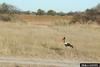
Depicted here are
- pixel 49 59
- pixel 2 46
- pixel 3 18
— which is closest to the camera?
pixel 49 59

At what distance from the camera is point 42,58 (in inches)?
800

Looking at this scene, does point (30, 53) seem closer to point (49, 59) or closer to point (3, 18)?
point (49, 59)

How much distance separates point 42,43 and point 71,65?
23.1 feet

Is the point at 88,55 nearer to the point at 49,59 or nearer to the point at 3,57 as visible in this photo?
the point at 49,59

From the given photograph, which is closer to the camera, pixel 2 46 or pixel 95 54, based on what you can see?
pixel 95 54

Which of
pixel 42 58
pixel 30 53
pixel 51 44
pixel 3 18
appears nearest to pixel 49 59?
pixel 42 58

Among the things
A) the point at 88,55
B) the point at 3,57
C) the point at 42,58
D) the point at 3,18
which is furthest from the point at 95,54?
the point at 3,18

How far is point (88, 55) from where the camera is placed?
2134 centimetres

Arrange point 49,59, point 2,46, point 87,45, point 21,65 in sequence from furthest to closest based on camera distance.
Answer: point 87,45, point 2,46, point 49,59, point 21,65

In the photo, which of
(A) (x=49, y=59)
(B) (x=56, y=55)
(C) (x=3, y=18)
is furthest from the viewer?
(C) (x=3, y=18)

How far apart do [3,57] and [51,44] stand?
485 cm

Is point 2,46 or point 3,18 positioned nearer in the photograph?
point 2,46

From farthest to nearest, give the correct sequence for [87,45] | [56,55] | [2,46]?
[87,45] < [2,46] < [56,55]

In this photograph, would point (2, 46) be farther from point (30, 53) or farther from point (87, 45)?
point (87, 45)
